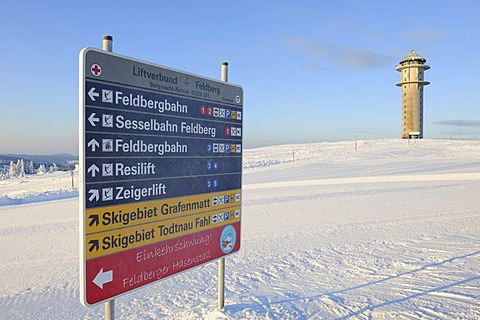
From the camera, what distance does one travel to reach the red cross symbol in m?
2.50

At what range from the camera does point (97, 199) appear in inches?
101

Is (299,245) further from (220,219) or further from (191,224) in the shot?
(191,224)

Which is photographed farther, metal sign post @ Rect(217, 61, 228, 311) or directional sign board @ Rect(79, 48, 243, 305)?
metal sign post @ Rect(217, 61, 228, 311)

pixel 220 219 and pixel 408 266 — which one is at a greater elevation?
pixel 220 219

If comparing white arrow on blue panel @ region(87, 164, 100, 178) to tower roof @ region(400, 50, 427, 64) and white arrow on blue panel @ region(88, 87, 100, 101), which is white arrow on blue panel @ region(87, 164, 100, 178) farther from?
tower roof @ region(400, 50, 427, 64)

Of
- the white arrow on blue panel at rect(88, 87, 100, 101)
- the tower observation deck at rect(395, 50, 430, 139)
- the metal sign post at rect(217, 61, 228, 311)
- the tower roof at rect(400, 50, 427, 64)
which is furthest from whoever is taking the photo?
the tower roof at rect(400, 50, 427, 64)

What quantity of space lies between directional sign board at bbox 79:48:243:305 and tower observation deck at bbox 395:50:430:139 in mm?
60659

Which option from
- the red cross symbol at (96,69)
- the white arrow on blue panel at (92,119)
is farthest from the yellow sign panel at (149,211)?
the red cross symbol at (96,69)

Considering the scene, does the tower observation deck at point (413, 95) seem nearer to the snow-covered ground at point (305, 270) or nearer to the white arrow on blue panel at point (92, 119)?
the snow-covered ground at point (305, 270)

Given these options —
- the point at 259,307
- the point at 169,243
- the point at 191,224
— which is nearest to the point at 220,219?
the point at 191,224

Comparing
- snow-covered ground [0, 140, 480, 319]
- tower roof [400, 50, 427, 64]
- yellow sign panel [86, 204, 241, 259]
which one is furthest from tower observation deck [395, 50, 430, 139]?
yellow sign panel [86, 204, 241, 259]

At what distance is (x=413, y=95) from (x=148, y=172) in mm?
62759

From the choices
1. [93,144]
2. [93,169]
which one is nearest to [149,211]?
[93,169]

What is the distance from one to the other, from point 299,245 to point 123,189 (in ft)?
15.5
